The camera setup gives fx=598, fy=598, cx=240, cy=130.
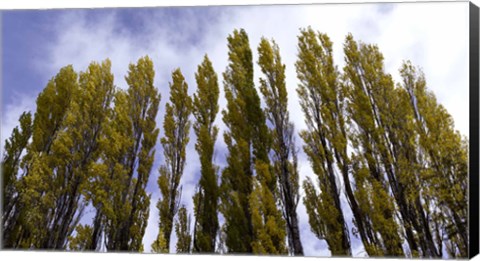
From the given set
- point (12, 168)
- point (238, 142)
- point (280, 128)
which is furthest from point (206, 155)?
point (12, 168)

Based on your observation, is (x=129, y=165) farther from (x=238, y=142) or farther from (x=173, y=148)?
(x=238, y=142)

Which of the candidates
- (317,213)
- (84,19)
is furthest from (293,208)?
(84,19)

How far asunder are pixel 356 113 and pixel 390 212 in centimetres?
93

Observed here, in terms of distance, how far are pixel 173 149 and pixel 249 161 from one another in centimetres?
73

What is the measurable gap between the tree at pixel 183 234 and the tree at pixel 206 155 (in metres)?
0.07

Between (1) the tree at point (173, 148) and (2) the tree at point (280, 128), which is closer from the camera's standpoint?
(2) the tree at point (280, 128)

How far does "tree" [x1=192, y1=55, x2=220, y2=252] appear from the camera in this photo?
17.9 feet

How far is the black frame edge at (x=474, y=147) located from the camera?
4.72 meters

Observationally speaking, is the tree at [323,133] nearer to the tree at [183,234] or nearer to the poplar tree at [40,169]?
the tree at [183,234]

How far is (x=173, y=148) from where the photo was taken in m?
5.65

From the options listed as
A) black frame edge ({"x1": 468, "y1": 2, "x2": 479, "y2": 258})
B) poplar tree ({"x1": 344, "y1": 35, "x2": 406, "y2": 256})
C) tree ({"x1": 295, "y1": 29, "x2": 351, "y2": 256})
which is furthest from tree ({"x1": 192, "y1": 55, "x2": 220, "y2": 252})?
black frame edge ({"x1": 468, "y1": 2, "x2": 479, "y2": 258})

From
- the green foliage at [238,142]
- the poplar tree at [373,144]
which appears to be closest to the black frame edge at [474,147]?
the poplar tree at [373,144]

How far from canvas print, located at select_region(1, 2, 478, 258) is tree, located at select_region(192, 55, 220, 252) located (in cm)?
1

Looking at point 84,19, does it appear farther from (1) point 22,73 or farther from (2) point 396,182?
(2) point 396,182
